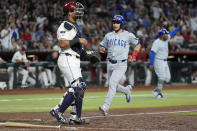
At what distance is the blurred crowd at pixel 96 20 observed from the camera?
22078 mm

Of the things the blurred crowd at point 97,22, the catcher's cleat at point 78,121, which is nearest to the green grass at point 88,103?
the catcher's cleat at point 78,121

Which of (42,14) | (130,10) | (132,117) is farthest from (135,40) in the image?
(130,10)

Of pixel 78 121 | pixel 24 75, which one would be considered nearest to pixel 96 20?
pixel 24 75

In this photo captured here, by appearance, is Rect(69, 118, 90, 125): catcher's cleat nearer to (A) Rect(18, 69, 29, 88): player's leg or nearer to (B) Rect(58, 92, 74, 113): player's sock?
(B) Rect(58, 92, 74, 113): player's sock

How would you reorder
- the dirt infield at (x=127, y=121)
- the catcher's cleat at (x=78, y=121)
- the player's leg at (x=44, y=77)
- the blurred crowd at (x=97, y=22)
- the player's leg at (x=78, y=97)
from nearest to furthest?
the dirt infield at (x=127, y=121)
the player's leg at (x=78, y=97)
the catcher's cleat at (x=78, y=121)
the player's leg at (x=44, y=77)
the blurred crowd at (x=97, y=22)

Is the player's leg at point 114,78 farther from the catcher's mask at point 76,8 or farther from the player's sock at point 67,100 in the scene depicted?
the catcher's mask at point 76,8

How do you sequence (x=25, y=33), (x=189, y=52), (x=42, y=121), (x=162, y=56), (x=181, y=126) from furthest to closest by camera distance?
(x=189, y=52) < (x=25, y=33) < (x=162, y=56) < (x=42, y=121) < (x=181, y=126)

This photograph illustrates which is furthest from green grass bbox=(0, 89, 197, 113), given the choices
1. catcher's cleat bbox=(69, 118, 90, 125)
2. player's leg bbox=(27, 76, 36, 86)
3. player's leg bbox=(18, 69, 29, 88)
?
player's leg bbox=(27, 76, 36, 86)

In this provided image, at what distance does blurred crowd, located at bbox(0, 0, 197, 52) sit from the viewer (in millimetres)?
22078

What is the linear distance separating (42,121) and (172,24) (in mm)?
19789

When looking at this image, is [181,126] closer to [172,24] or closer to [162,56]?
[162,56]

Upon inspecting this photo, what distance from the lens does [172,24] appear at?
91.6 ft

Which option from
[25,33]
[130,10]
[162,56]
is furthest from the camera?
[130,10]

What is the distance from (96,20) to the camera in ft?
83.7
